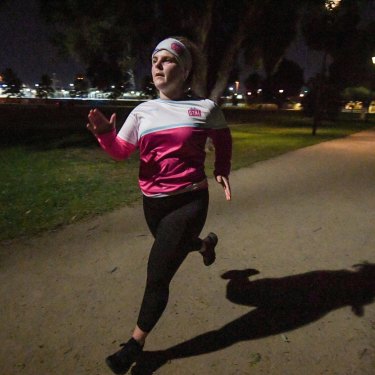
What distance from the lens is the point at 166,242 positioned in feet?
8.34

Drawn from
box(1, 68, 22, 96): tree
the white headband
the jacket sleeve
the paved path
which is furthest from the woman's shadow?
box(1, 68, 22, 96): tree

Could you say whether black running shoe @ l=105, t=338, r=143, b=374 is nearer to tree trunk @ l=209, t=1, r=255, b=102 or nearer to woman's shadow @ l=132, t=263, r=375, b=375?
woman's shadow @ l=132, t=263, r=375, b=375

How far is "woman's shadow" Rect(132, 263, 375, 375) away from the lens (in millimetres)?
2783

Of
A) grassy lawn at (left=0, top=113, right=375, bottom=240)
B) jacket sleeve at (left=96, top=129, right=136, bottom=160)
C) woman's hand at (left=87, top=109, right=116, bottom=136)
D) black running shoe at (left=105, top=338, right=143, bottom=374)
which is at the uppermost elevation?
woman's hand at (left=87, top=109, right=116, bottom=136)

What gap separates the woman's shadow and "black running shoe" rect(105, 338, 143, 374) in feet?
0.33

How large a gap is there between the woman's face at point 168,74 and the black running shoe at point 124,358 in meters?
1.62

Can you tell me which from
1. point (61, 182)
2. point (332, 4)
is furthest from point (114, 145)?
point (332, 4)

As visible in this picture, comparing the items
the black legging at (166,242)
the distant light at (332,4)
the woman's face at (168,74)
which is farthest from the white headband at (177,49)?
the distant light at (332,4)

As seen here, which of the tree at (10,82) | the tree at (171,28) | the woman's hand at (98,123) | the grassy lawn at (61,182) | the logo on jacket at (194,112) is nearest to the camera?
the woman's hand at (98,123)

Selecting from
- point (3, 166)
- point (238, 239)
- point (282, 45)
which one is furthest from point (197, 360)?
point (282, 45)

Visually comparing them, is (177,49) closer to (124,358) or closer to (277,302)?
(124,358)

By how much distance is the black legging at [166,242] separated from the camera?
254 centimetres

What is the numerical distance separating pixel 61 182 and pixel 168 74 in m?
5.88

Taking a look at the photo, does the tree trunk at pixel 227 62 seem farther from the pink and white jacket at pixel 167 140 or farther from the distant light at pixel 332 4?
the pink and white jacket at pixel 167 140
